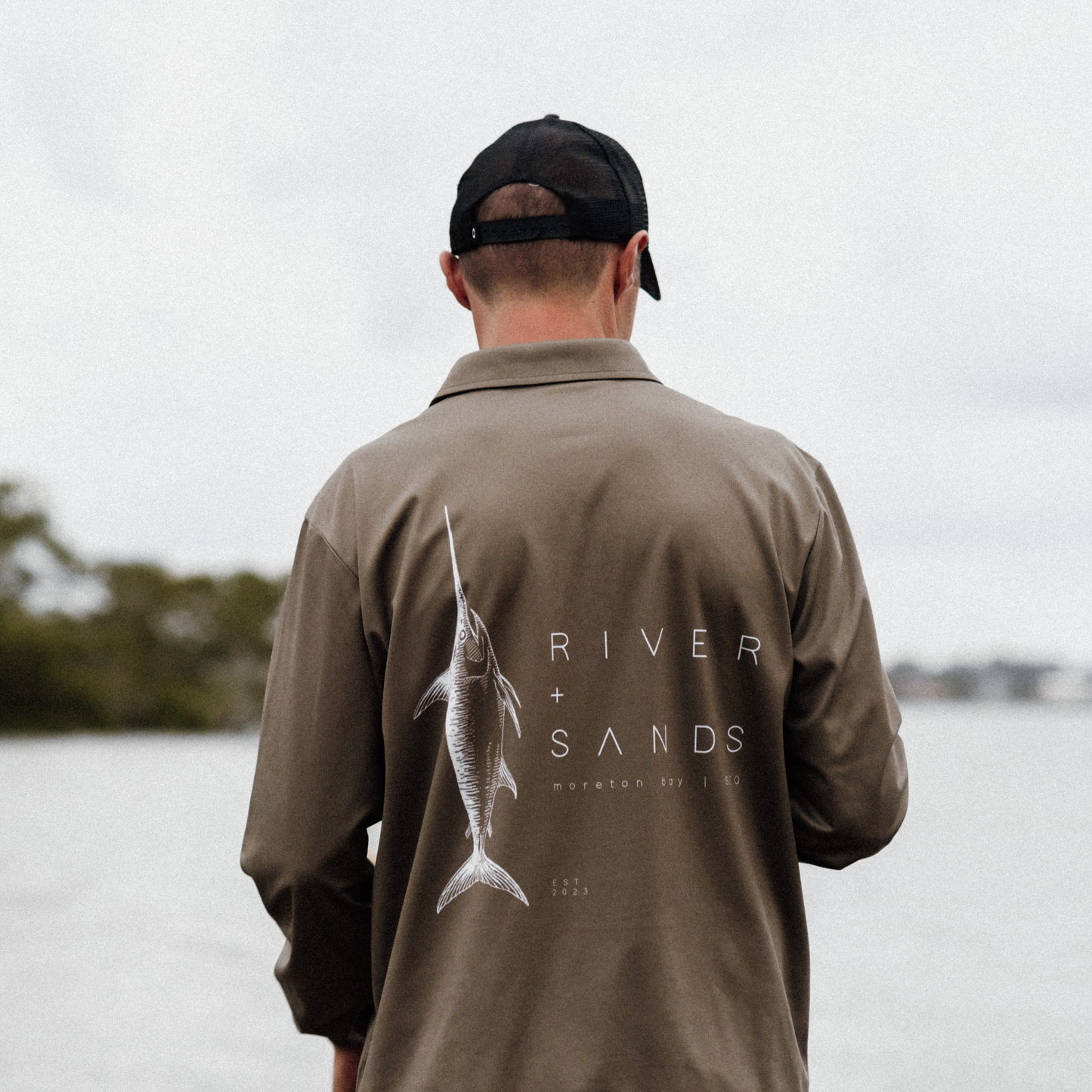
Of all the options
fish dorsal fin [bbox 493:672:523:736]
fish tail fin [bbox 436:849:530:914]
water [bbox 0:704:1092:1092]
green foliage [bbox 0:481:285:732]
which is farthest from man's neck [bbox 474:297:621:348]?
green foliage [bbox 0:481:285:732]

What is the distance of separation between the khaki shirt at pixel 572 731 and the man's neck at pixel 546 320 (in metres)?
0.05

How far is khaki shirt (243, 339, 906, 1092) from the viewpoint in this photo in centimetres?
181

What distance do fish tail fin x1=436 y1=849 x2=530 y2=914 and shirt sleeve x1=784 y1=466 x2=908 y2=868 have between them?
49 cm

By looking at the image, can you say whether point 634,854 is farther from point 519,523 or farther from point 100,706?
point 100,706

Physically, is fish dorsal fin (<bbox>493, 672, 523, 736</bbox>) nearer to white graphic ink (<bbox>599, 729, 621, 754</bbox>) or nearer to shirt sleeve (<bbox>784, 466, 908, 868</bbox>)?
white graphic ink (<bbox>599, 729, 621, 754</bbox>)

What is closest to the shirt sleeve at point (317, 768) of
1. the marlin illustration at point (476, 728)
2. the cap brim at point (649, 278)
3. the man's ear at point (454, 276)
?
the marlin illustration at point (476, 728)

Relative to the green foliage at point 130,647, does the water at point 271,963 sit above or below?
above

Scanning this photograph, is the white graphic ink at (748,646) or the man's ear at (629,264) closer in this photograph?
the white graphic ink at (748,646)

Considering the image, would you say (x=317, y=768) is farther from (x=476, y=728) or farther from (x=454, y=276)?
(x=454, y=276)

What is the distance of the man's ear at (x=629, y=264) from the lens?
204cm

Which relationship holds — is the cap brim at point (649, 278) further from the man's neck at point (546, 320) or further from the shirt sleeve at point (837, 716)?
the shirt sleeve at point (837, 716)

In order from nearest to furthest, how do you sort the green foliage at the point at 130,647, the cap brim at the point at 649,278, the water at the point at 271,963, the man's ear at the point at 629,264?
the man's ear at the point at 629,264 < the cap brim at the point at 649,278 < the water at the point at 271,963 < the green foliage at the point at 130,647

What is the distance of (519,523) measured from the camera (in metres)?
1.86

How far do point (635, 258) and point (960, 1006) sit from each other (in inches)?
419
